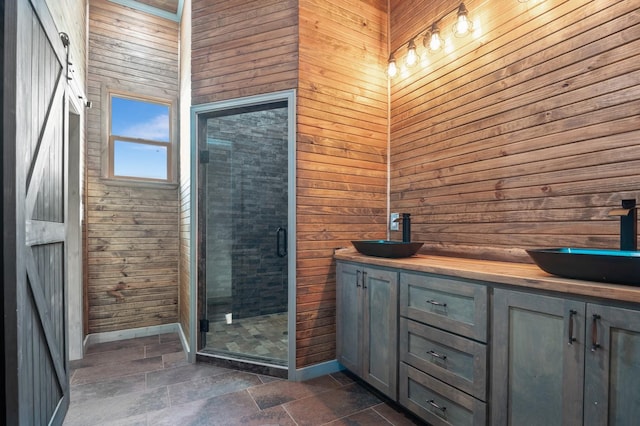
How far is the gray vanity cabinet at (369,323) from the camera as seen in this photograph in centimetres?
204

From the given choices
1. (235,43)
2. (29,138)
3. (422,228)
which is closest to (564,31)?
(422,228)

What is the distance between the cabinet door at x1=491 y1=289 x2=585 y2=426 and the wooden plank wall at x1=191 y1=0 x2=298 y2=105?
2171 millimetres

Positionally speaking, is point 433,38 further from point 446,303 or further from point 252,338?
point 252,338

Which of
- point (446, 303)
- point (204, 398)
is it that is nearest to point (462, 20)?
point (446, 303)

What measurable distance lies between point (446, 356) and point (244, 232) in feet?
9.35

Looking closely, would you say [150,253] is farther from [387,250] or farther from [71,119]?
[387,250]

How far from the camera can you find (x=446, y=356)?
1.69 meters

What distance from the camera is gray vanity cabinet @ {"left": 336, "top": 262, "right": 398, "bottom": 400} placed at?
2.04 m

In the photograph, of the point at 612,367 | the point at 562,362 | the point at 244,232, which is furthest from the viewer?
the point at 244,232

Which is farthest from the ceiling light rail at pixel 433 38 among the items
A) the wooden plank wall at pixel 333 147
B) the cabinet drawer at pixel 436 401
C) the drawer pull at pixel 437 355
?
the cabinet drawer at pixel 436 401

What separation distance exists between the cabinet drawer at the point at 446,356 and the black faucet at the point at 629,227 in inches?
29.6

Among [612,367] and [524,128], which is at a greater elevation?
[524,128]

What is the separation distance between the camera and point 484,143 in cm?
211

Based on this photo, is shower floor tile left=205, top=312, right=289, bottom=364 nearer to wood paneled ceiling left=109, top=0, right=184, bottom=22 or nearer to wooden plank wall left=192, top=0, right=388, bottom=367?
wooden plank wall left=192, top=0, right=388, bottom=367
